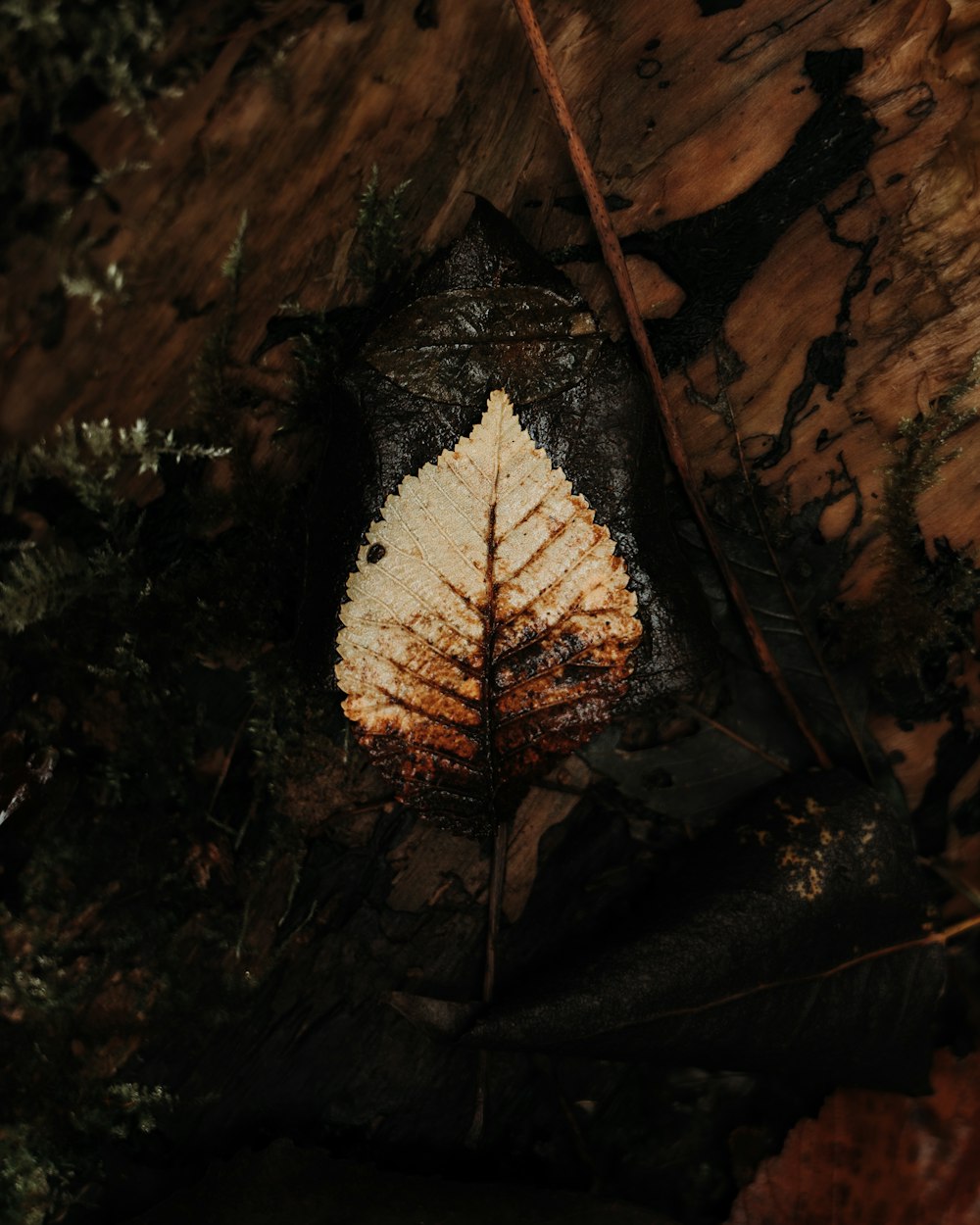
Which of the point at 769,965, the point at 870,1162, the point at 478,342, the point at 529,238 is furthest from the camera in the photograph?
the point at 870,1162

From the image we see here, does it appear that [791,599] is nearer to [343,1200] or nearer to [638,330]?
[638,330]

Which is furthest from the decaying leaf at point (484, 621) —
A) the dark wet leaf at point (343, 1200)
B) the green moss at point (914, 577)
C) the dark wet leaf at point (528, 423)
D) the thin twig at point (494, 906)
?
the dark wet leaf at point (343, 1200)

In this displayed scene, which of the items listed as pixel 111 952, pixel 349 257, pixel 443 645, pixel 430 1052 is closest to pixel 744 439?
pixel 443 645

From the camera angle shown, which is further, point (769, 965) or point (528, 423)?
point (769, 965)

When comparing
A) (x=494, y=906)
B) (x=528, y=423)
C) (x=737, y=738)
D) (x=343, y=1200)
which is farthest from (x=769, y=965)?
(x=528, y=423)

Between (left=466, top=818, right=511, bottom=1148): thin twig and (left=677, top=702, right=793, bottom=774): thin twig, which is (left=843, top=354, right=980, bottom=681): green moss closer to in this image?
(left=677, top=702, right=793, bottom=774): thin twig

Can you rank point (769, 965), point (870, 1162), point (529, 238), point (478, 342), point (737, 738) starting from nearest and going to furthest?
1. point (478, 342)
2. point (529, 238)
3. point (769, 965)
4. point (737, 738)
5. point (870, 1162)

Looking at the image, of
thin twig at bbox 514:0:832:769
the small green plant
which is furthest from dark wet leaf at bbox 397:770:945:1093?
the small green plant

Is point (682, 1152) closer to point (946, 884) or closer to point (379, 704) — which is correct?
point (946, 884)

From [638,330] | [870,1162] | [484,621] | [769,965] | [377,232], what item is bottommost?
[870,1162]
